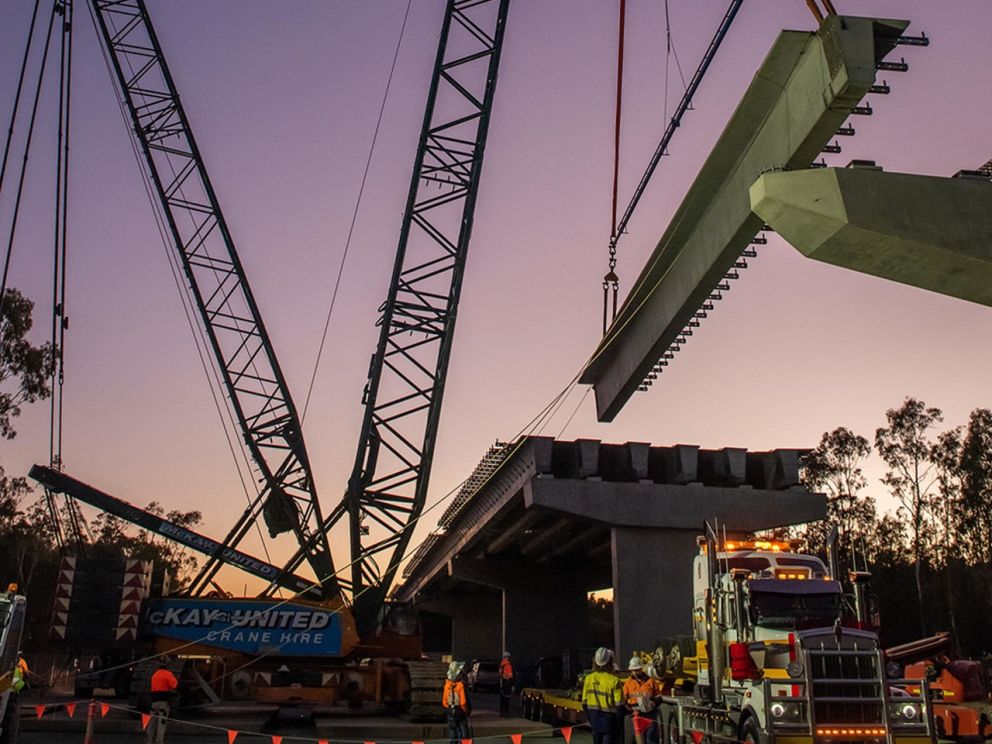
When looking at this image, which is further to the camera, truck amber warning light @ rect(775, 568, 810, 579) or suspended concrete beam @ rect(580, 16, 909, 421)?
truck amber warning light @ rect(775, 568, 810, 579)

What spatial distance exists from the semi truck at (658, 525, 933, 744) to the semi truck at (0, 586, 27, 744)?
31.9ft

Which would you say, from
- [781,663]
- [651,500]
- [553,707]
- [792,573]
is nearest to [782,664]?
[781,663]

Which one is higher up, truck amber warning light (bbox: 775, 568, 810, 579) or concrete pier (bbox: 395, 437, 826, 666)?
concrete pier (bbox: 395, 437, 826, 666)

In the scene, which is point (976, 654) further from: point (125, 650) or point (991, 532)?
point (125, 650)

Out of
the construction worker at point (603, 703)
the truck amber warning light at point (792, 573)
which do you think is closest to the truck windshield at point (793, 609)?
the truck amber warning light at point (792, 573)

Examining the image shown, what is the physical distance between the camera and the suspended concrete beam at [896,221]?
1148cm

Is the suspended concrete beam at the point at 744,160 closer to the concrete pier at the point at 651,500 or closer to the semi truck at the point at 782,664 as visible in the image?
the concrete pier at the point at 651,500

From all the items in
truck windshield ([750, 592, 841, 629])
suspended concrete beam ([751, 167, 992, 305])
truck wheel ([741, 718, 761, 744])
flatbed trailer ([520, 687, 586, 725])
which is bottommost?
flatbed trailer ([520, 687, 586, 725])

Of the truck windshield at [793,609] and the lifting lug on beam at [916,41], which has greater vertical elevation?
the lifting lug on beam at [916,41]

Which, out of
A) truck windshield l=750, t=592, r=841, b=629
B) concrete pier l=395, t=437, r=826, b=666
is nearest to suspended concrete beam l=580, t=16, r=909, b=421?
concrete pier l=395, t=437, r=826, b=666

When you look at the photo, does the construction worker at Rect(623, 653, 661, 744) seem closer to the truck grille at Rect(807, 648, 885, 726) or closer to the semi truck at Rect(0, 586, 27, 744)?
the truck grille at Rect(807, 648, 885, 726)

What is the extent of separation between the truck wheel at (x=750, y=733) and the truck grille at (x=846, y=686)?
0.77 m

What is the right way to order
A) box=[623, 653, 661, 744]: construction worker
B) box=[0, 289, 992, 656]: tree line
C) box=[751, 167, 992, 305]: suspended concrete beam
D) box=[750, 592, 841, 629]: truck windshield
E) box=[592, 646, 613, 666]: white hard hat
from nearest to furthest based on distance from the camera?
box=[751, 167, 992, 305]: suspended concrete beam < box=[750, 592, 841, 629]: truck windshield < box=[592, 646, 613, 666]: white hard hat < box=[623, 653, 661, 744]: construction worker < box=[0, 289, 992, 656]: tree line

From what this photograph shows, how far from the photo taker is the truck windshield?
12.5 m
